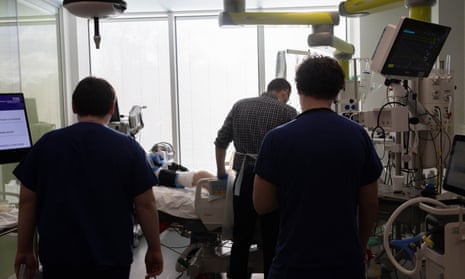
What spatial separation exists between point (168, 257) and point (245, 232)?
1384 millimetres

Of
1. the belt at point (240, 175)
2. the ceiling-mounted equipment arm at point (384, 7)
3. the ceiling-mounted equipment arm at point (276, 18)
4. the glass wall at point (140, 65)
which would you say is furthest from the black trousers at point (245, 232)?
the glass wall at point (140, 65)

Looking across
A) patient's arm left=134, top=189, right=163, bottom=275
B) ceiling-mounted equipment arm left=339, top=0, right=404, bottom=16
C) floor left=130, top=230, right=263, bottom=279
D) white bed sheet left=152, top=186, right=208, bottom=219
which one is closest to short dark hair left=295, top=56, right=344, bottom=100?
patient's arm left=134, top=189, right=163, bottom=275

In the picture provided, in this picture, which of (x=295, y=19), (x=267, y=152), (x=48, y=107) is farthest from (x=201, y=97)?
(x=267, y=152)

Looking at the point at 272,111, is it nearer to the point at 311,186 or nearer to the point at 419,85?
the point at 419,85

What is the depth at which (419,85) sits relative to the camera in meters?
3.06

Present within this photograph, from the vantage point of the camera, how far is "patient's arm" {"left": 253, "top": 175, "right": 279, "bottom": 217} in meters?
1.60

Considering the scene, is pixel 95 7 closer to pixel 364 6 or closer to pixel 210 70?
pixel 364 6

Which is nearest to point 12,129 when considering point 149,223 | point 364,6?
point 149,223

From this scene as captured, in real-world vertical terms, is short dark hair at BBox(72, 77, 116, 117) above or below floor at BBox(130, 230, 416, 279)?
above

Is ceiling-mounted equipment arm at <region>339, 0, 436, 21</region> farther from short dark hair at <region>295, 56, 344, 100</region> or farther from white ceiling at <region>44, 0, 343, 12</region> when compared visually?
short dark hair at <region>295, 56, 344, 100</region>

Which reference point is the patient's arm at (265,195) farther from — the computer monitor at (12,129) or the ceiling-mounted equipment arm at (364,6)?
the ceiling-mounted equipment arm at (364,6)

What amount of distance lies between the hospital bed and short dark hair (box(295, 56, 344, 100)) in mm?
1728

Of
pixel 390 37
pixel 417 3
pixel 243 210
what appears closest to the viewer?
pixel 390 37

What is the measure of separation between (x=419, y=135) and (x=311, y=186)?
1.78 metres
